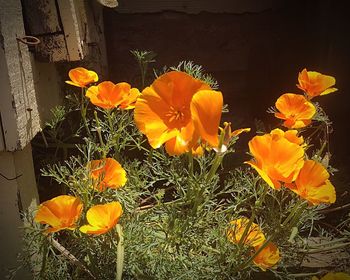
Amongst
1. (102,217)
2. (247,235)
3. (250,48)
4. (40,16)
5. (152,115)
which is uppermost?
(40,16)

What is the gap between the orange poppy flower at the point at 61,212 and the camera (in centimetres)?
97

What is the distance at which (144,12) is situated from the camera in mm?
2656

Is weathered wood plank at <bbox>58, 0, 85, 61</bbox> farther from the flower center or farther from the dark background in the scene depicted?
the dark background

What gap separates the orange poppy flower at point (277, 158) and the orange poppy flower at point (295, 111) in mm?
266

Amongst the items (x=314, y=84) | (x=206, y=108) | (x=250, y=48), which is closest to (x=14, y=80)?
(x=206, y=108)

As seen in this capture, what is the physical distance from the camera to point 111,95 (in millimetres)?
1137

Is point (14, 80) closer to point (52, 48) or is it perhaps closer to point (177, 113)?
point (52, 48)

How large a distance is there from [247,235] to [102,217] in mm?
379

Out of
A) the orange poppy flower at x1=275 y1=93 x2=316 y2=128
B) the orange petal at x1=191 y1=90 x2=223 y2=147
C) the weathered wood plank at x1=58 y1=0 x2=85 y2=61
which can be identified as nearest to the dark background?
the weathered wood plank at x1=58 y1=0 x2=85 y2=61

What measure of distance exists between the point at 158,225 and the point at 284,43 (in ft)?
7.01

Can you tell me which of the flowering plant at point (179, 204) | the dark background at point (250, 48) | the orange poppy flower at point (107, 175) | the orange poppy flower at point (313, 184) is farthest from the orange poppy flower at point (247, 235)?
the dark background at point (250, 48)

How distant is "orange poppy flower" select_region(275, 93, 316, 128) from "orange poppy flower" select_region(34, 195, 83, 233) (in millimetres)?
623

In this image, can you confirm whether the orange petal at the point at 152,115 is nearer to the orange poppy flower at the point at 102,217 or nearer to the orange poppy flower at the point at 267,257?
the orange poppy flower at the point at 102,217

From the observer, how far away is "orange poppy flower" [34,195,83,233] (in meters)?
0.97
